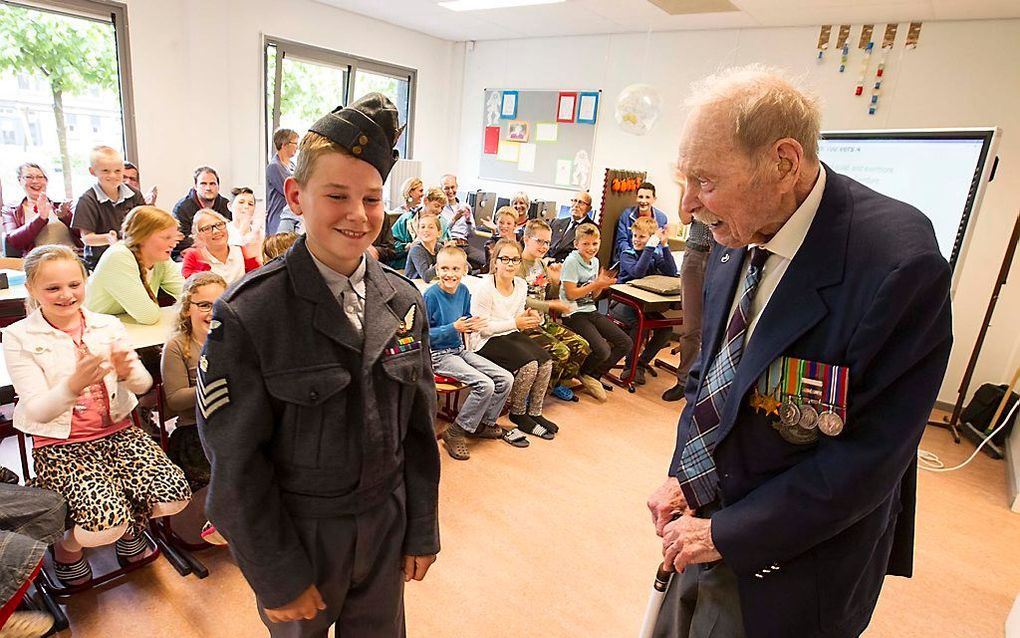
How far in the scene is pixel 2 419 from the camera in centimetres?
186

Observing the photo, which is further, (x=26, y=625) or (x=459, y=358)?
(x=459, y=358)

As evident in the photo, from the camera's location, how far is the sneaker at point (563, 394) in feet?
12.8

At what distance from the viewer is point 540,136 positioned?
682cm

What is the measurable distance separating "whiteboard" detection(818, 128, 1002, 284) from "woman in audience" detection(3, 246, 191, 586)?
3.68 metres

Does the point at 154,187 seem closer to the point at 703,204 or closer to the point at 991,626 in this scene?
the point at 703,204

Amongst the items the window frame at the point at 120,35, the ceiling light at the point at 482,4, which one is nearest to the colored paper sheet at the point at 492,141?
the ceiling light at the point at 482,4

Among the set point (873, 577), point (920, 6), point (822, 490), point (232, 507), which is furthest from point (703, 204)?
point (920, 6)

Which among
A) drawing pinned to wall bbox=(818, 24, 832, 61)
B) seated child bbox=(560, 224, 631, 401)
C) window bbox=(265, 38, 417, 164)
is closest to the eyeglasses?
seated child bbox=(560, 224, 631, 401)

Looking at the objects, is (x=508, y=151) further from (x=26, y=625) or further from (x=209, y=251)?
(x=26, y=625)

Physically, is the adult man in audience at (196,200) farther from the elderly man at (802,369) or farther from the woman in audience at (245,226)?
the elderly man at (802,369)

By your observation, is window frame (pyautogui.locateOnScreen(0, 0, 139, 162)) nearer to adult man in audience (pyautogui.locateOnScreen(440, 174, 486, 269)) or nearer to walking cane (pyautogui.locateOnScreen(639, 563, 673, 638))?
adult man in audience (pyautogui.locateOnScreen(440, 174, 486, 269))

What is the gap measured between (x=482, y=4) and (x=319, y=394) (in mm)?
5430

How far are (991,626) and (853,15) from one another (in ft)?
14.2

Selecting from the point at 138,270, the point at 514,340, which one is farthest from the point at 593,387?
the point at 138,270
